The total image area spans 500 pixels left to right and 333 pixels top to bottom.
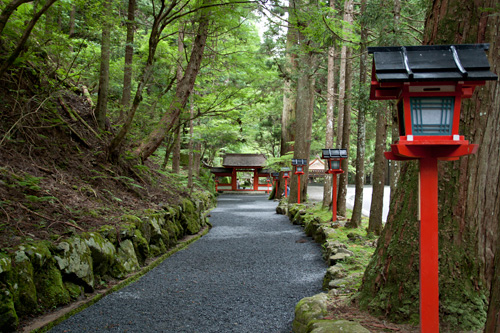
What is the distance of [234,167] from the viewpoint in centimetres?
2647

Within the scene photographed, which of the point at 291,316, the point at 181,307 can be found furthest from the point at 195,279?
the point at 291,316

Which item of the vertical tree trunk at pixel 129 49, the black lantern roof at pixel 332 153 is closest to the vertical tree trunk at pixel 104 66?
the vertical tree trunk at pixel 129 49

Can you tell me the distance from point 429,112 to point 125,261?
4.41m

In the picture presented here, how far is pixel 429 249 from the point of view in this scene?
216 cm

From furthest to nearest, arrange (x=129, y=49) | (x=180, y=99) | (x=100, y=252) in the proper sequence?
(x=129, y=49) < (x=180, y=99) < (x=100, y=252)

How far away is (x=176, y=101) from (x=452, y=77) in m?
6.03

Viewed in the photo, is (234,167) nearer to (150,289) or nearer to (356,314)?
(150,289)

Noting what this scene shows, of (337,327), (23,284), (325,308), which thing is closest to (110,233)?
(23,284)

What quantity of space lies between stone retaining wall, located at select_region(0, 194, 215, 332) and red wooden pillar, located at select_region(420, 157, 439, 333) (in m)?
3.16

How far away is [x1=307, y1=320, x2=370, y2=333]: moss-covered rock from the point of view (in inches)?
98.3

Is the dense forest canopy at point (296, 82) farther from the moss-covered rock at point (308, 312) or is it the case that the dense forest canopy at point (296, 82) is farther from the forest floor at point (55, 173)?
the moss-covered rock at point (308, 312)

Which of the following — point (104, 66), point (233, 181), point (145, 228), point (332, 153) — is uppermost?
point (104, 66)

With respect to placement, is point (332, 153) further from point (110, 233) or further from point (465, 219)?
point (465, 219)

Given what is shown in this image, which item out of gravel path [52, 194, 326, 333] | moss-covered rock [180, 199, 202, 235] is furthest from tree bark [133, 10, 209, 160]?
gravel path [52, 194, 326, 333]
